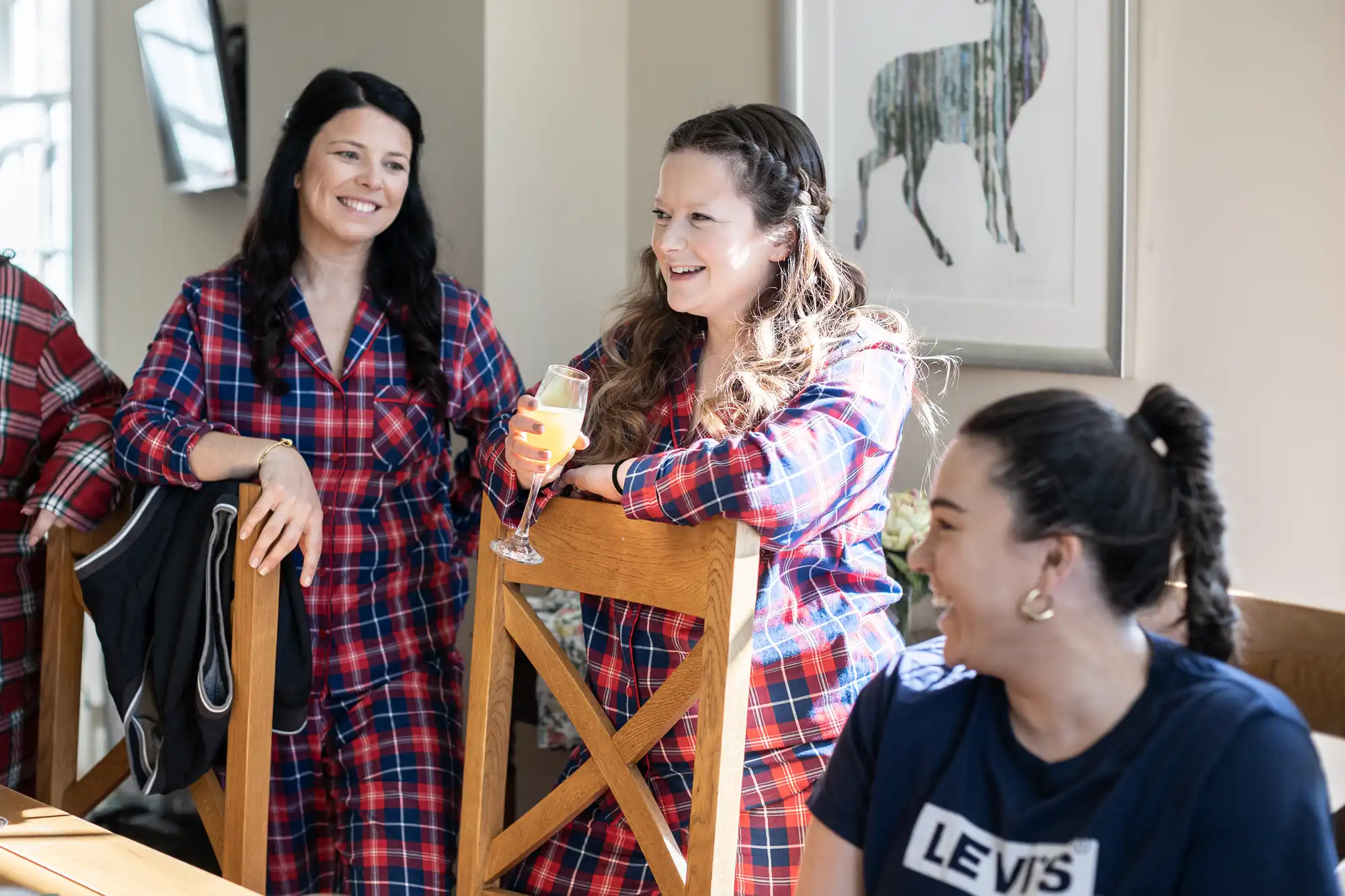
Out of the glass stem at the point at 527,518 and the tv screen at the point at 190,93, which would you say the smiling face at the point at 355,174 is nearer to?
the glass stem at the point at 527,518

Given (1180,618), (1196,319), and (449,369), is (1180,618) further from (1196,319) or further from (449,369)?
(449,369)

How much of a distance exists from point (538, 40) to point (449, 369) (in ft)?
2.76

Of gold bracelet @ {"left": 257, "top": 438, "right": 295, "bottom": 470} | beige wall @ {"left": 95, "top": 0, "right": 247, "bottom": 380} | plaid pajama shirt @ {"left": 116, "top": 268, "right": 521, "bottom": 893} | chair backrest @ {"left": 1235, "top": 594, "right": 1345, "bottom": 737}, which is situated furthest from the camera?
beige wall @ {"left": 95, "top": 0, "right": 247, "bottom": 380}

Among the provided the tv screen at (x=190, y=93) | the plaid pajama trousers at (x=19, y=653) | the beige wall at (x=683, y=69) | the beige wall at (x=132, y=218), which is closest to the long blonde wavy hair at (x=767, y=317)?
the beige wall at (x=683, y=69)

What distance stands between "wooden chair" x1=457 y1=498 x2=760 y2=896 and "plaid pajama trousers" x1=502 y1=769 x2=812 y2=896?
0.08 metres

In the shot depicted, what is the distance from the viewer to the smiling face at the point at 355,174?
6.84ft

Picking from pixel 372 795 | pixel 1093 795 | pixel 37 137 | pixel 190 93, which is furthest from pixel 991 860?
pixel 37 137

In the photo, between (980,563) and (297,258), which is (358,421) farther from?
(980,563)

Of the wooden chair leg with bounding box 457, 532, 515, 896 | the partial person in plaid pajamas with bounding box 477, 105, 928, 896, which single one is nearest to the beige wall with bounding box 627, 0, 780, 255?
the partial person in plaid pajamas with bounding box 477, 105, 928, 896

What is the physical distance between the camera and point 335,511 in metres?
2.04

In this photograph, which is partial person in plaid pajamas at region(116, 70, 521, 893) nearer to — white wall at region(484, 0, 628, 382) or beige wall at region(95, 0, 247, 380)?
white wall at region(484, 0, 628, 382)

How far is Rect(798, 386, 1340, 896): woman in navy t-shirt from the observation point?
1.03 m

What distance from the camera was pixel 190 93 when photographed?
10.9 ft

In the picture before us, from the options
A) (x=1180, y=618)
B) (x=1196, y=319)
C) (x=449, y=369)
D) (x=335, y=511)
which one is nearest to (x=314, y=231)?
(x=449, y=369)
